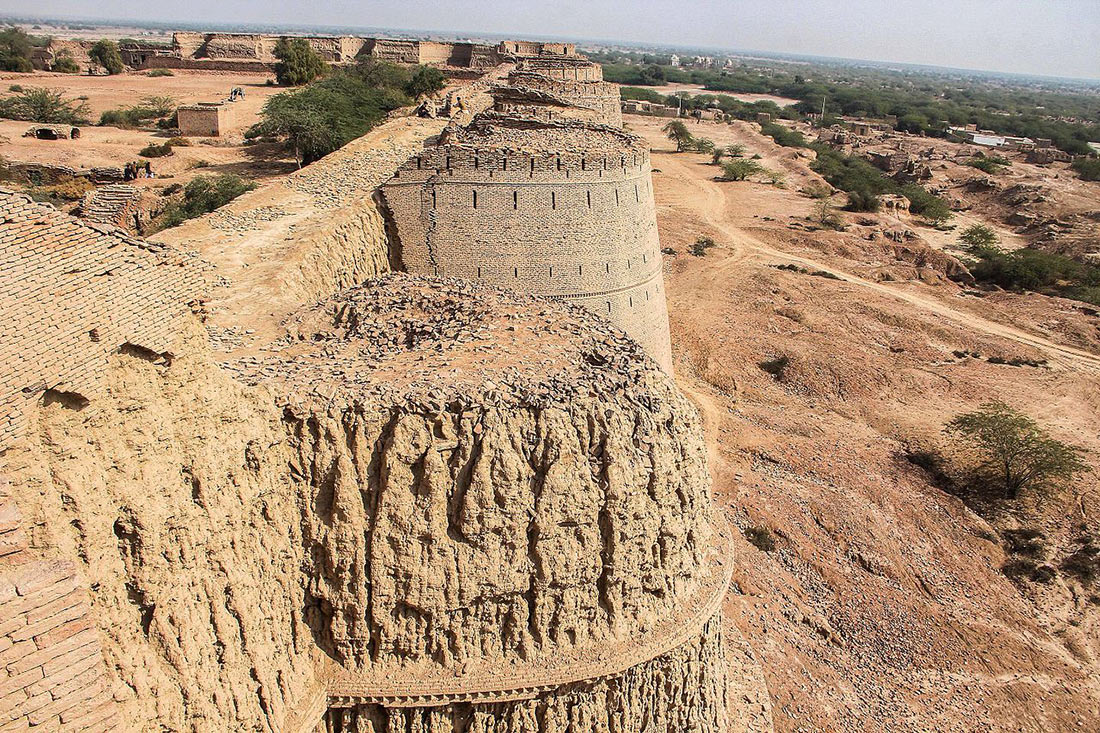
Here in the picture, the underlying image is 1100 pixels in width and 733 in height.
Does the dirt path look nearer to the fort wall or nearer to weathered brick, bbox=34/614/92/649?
the fort wall

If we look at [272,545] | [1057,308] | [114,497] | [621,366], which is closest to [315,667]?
[272,545]

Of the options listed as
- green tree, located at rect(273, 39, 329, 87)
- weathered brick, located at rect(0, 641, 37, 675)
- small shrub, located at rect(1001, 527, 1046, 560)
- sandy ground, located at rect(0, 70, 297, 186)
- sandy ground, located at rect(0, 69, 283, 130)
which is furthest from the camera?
green tree, located at rect(273, 39, 329, 87)

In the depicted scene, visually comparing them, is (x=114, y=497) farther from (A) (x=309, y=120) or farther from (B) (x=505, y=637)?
(A) (x=309, y=120)

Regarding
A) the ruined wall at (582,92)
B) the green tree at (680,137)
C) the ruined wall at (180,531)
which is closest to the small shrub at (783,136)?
the green tree at (680,137)

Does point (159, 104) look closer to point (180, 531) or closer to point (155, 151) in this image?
point (155, 151)

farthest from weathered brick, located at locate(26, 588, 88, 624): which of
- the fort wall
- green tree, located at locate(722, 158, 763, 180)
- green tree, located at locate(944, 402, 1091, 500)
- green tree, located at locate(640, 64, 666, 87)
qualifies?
green tree, located at locate(640, 64, 666, 87)

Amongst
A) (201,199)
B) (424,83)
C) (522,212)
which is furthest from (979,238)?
(201,199)

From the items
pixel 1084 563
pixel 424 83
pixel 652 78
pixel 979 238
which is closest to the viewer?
pixel 1084 563
